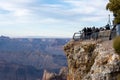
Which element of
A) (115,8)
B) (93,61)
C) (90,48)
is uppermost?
(115,8)

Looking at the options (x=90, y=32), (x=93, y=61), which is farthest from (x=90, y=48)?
(x=90, y=32)

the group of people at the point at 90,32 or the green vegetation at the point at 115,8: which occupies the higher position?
the green vegetation at the point at 115,8

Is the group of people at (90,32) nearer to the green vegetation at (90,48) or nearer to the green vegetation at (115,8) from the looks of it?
A: the green vegetation at (115,8)

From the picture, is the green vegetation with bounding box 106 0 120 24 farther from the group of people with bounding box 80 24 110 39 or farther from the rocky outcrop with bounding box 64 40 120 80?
the rocky outcrop with bounding box 64 40 120 80

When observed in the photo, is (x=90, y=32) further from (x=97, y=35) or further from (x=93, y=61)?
(x=93, y=61)

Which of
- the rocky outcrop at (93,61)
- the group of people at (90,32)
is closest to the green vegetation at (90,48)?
the rocky outcrop at (93,61)

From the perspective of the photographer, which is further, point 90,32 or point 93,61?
point 90,32

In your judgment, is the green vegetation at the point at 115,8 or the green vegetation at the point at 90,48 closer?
the green vegetation at the point at 90,48

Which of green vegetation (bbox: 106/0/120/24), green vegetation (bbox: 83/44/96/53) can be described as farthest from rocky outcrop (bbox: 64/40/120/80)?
green vegetation (bbox: 106/0/120/24)

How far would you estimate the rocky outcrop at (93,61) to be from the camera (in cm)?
2456

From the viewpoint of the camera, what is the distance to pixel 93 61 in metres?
31.0

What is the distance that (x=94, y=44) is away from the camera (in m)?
32.5

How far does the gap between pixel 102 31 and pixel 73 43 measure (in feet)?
9.37

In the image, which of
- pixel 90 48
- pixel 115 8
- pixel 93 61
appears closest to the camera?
pixel 93 61
